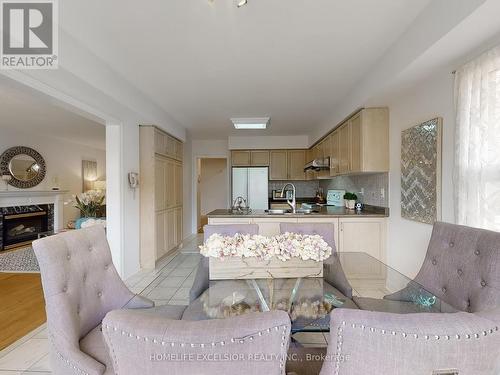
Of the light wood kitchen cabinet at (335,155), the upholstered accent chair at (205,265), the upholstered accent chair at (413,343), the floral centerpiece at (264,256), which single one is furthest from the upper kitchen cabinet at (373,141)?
the upholstered accent chair at (413,343)

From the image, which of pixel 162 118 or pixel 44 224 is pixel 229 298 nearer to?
pixel 162 118

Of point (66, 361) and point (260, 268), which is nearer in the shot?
point (66, 361)

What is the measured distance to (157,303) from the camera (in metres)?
1.71

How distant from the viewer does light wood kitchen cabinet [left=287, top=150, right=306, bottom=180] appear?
6148 mm

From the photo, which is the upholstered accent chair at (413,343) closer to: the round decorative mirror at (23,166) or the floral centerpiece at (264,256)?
the floral centerpiece at (264,256)

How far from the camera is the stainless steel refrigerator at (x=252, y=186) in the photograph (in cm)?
592

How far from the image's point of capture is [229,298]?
143 centimetres

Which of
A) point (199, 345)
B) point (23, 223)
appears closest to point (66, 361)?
point (199, 345)

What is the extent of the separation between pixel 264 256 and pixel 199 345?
1.01 meters

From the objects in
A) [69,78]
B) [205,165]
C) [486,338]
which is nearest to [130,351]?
[486,338]

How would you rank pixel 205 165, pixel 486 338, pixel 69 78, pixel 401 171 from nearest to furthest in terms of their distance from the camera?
pixel 486 338, pixel 69 78, pixel 401 171, pixel 205 165

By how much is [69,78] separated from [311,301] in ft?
8.34

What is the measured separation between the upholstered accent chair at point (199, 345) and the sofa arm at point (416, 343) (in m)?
0.15

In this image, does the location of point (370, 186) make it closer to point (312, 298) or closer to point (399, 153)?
point (399, 153)
